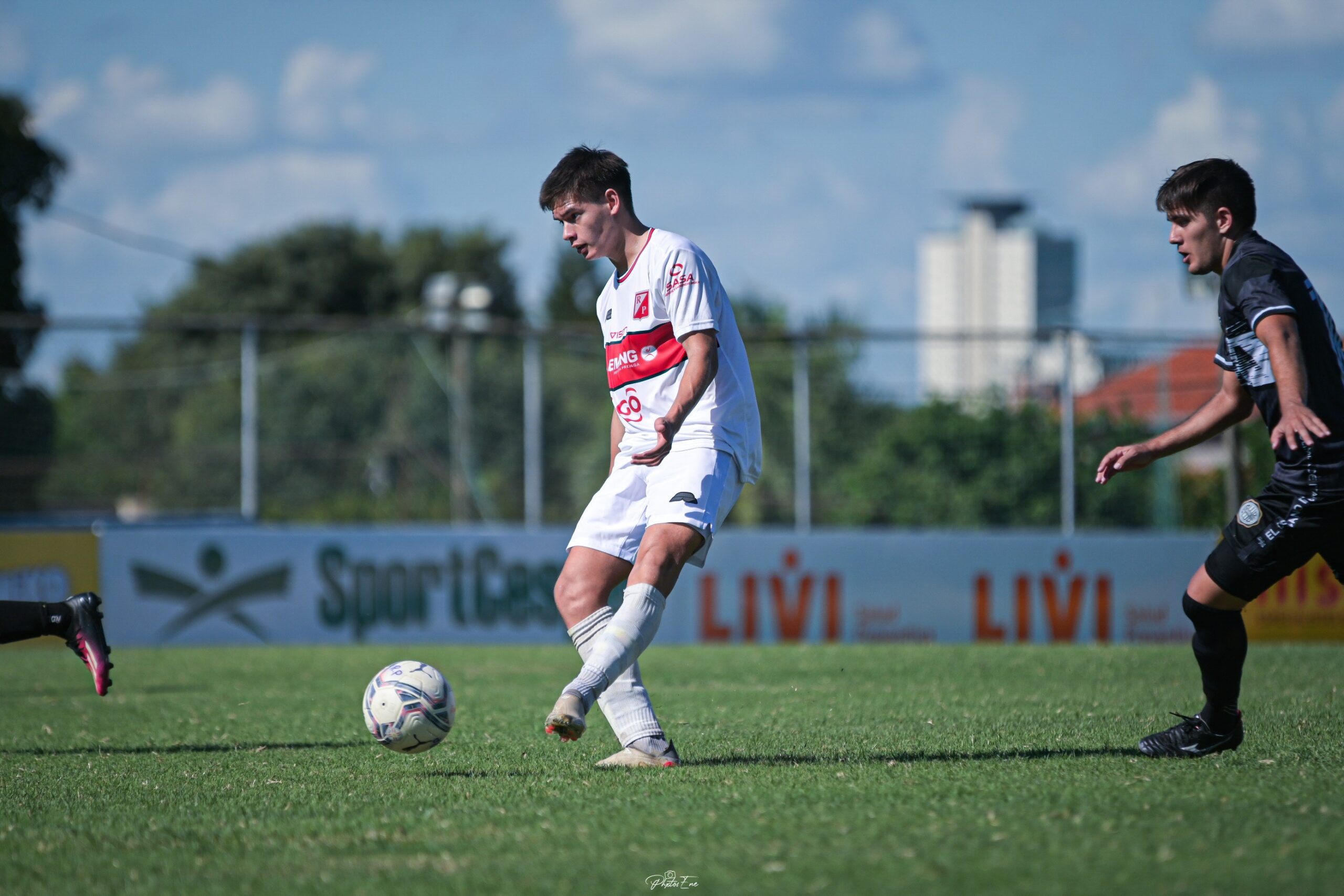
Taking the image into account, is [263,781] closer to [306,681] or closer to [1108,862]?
[1108,862]

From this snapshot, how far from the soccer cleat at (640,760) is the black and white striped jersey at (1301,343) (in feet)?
7.75

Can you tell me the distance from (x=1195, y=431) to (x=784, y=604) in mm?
8879

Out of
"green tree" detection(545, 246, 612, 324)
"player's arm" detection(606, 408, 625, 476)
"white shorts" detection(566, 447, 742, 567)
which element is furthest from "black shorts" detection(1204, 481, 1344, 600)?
"green tree" detection(545, 246, 612, 324)

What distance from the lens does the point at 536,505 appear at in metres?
14.4

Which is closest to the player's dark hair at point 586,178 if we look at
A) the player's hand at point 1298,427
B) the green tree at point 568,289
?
the player's hand at point 1298,427

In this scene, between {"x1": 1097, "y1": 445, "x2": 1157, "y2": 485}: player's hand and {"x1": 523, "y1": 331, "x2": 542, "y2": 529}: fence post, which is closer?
{"x1": 1097, "y1": 445, "x2": 1157, "y2": 485}: player's hand

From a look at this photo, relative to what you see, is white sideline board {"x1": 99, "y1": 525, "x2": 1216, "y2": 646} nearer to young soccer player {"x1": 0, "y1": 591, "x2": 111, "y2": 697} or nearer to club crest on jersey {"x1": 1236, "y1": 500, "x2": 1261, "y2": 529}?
young soccer player {"x1": 0, "y1": 591, "x2": 111, "y2": 697}

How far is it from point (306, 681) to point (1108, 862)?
7262 mm

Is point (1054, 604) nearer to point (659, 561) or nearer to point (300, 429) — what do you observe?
point (659, 561)

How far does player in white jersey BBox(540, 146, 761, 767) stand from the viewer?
4.85m

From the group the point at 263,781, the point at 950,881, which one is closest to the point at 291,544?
the point at 263,781

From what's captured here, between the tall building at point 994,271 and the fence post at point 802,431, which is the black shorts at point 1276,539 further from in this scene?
the tall building at point 994,271

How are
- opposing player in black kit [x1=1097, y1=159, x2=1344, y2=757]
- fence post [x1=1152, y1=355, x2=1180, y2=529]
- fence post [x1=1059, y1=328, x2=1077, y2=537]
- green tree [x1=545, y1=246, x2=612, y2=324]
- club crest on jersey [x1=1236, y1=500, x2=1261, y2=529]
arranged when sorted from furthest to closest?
green tree [x1=545, y1=246, x2=612, y2=324], fence post [x1=1152, y1=355, x2=1180, y2=529], fence post [x1=1059, y1=328, x2=1077, y2=537], club crest on jersey [x1=1236, y1=500, x2=1261, y2=529], opposing player in black kit [x1=1097, y1=159, x2=1344, y2=757]

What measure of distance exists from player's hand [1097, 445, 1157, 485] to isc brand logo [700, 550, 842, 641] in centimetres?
866
